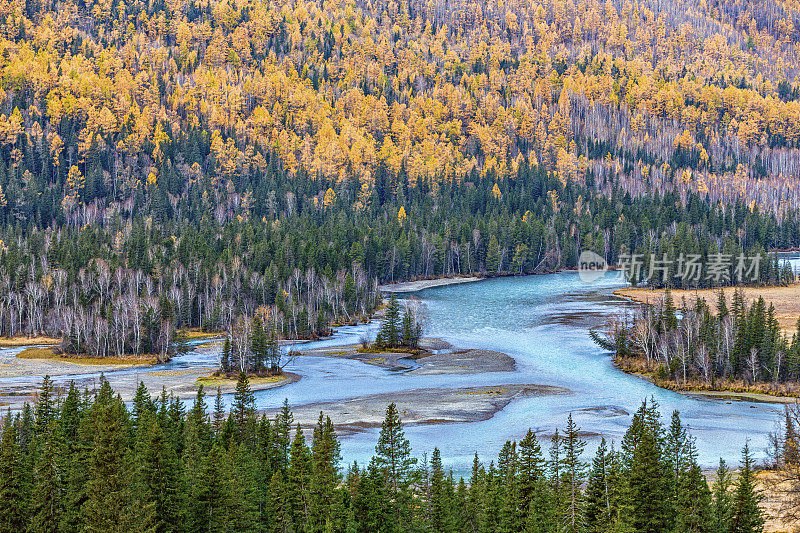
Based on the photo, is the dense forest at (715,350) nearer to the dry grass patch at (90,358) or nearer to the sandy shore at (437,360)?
the sandy shore at (437,360)

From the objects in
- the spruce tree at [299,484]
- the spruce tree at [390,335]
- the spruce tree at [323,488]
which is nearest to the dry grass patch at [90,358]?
the spruce tree at [390,335]

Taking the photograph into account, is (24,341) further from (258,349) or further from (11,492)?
(11,492)

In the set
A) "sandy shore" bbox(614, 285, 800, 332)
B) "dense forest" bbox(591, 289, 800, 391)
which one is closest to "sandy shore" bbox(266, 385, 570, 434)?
"dense forest" bbox(591, 289, 800, 391)

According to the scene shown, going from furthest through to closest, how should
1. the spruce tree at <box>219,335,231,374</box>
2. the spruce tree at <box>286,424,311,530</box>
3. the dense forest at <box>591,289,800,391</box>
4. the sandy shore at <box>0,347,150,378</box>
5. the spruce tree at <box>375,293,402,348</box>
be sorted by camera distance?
1. the spruce tree at <box>375,293,402,348</box>
2. the sandy shore at <box>0,347,150,378</box>
3. the spruce tree at <box>219,335,231,374</box>
4. the dense forest at <box>591,289,800,391</box>
5. the spruce tree at <box>286,424,311,530</box>

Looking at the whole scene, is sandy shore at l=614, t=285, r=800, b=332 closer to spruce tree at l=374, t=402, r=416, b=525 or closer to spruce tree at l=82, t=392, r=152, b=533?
spruce tree at l=374, t=402, r=416, b=525

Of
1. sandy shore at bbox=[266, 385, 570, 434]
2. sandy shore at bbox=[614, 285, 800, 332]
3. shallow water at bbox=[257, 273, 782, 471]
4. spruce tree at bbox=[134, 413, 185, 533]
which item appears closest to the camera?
spruce tree at bbox=[134, 413, 185, 533]

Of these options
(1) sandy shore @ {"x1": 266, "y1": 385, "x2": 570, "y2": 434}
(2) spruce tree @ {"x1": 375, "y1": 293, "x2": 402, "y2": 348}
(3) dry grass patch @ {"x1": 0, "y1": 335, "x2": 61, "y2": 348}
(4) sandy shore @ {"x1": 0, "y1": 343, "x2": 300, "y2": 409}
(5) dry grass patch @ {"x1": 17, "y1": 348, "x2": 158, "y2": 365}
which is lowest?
(1) sandy shore @ {"x1": 266, "y1": 385, "x2": 570, "y2": 434}

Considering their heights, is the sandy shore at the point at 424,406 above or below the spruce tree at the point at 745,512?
below
